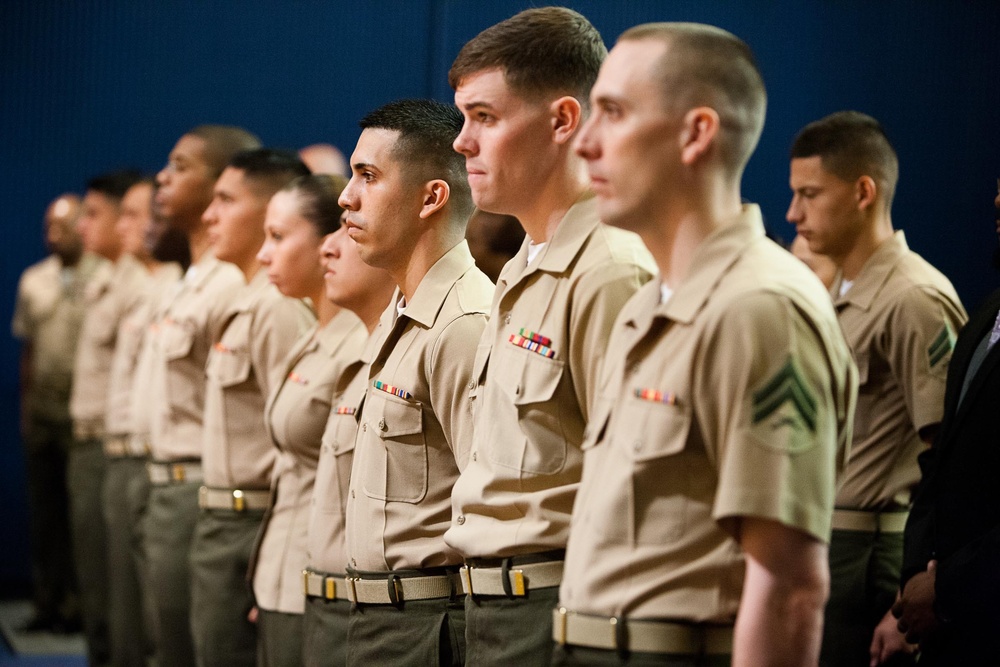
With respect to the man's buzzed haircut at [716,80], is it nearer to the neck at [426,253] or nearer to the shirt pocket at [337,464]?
the neck at [426,253]

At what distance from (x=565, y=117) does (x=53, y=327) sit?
219 inches

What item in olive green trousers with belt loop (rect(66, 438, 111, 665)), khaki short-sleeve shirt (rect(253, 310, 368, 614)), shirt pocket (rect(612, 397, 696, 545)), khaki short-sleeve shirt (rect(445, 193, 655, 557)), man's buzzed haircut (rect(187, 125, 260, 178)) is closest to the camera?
shirt pocket (rect(612, 397, 696, 545))

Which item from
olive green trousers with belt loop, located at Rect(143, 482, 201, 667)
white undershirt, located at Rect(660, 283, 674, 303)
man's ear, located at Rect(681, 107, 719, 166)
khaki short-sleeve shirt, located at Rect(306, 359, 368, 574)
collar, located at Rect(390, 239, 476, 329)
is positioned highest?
man's ear, located at Rect(681, 107, 719, 166)

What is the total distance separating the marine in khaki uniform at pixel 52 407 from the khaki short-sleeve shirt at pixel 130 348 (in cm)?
159

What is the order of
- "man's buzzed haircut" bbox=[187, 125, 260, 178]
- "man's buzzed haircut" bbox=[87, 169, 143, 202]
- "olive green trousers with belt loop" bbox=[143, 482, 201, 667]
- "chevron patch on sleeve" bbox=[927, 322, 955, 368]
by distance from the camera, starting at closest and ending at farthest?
"chevron patch on sleeve" bbox=[927, 322, 955, 368], "olive green trousers with belt loop" bbox=[143, 482, 201, 667], "man's buzzed haircut" bbox=[187, 125, 260, 178], "man's buzzed haircut" bbox=[87, 169, 143, 202]

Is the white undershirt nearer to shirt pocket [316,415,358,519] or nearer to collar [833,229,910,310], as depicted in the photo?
shirt pocket [316,415,358,519]

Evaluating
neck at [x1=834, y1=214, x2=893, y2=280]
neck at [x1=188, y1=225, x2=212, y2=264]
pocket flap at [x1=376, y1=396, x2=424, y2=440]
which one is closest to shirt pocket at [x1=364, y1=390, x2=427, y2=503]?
pocket flap at [x1=376, y1=396, x2=424, y2=440]

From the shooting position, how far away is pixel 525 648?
7.26 ft

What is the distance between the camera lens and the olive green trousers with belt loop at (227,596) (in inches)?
150

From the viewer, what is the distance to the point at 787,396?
1.62 m

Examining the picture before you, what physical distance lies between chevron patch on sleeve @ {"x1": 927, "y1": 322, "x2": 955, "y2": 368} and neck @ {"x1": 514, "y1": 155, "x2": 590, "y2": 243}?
1.26m

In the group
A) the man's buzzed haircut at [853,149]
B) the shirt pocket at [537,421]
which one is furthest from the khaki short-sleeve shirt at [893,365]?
the shirt pocket at [537,421]

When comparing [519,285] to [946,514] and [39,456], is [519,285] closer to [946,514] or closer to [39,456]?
[946,514]

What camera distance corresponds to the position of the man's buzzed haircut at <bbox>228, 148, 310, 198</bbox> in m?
4.22
